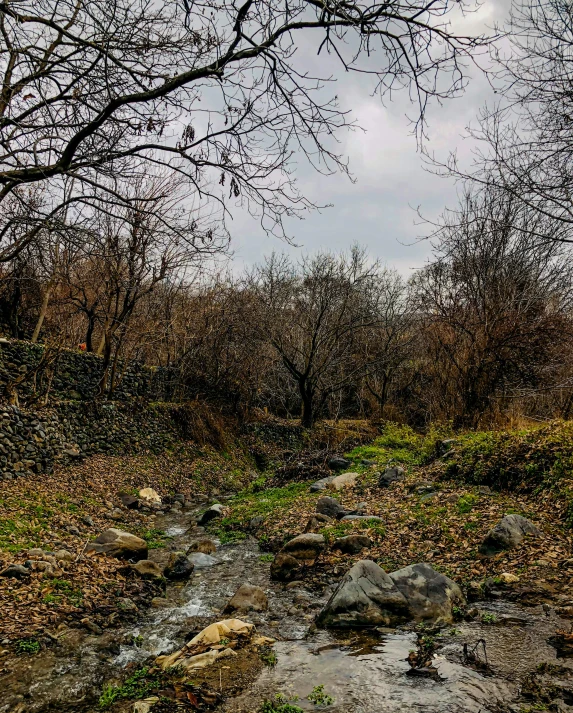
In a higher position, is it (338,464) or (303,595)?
(338,464)

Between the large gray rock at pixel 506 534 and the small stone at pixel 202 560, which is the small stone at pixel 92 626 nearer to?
the small stone at pixel 202 560

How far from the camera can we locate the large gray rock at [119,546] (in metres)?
6.94

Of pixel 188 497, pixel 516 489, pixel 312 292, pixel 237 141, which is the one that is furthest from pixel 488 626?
pixel 312 292

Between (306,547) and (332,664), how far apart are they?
9.87ft

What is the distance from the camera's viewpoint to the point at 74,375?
14789 millimetres

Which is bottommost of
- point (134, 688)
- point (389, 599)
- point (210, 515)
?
point (210, 515)

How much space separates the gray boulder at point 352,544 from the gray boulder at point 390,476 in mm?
3257

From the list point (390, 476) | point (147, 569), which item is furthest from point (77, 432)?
point (390, 476)

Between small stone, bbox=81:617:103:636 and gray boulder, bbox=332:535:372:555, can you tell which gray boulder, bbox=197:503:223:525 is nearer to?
gray boulder, bbox=332:535:372:555

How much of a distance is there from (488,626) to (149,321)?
15684mm

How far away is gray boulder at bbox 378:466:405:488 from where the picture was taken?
10.1 metres

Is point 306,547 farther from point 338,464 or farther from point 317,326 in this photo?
point 317,326

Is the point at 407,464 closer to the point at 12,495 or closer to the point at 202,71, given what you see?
the point at 12,495

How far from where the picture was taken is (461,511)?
725 cm
